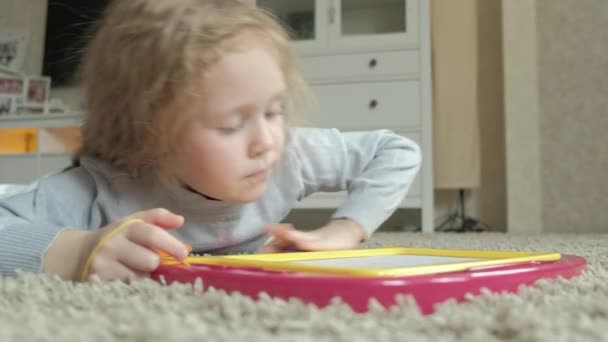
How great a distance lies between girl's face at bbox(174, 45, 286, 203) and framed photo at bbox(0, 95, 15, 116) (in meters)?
2.24

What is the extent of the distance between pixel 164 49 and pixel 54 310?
0.40m

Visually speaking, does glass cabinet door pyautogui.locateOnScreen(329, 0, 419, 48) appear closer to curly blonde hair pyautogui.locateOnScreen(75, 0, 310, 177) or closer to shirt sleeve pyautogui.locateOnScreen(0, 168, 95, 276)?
curly blonde hair pyautogui.locateOnScreen(75, 0, 310, 177)

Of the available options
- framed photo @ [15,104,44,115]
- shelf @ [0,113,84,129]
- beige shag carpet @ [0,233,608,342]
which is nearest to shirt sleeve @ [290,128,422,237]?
beige shag carpet @ [0,233,608,342]

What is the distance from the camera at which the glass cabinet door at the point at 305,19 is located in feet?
6.98

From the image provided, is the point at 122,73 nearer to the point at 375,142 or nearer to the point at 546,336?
the point at 375,142

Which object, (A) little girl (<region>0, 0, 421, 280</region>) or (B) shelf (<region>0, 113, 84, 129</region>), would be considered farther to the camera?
(B) shelf (<region>0, 113, 84, 129</region>)

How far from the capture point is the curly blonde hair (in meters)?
0.68

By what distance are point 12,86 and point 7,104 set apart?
3.3 inches

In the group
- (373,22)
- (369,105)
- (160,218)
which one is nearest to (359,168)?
(160,218)

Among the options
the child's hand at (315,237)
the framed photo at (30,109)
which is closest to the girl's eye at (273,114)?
the child's hand at (315,237)

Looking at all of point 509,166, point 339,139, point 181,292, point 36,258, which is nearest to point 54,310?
point 181,292

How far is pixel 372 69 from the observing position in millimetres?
2059

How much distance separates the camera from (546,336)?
11.0 inches

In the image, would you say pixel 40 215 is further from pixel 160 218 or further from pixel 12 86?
pixel 12 86
